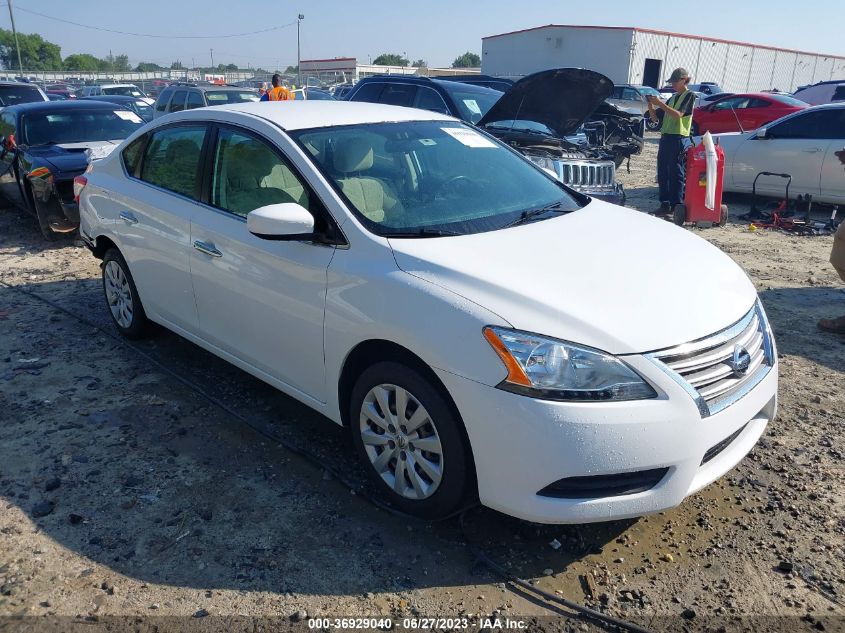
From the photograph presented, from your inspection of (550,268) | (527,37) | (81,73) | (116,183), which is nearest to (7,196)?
(116,183)

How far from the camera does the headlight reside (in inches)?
101

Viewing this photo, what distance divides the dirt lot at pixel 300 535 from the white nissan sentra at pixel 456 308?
345 mm

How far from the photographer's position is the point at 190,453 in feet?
12.4

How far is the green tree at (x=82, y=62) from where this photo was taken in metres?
91.1

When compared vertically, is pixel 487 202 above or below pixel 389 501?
above

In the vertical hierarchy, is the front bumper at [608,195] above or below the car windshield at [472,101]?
below

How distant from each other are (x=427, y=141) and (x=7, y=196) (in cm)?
741

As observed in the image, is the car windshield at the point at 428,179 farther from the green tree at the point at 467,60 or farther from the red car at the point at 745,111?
the green tree at the point at 467,60

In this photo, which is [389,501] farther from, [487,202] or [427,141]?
[427,141]

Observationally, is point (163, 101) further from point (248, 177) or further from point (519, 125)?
point (248, 177)

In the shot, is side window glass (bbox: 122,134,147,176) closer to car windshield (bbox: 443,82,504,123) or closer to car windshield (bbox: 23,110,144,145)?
car windshield (bbox: 23,110,144,145)

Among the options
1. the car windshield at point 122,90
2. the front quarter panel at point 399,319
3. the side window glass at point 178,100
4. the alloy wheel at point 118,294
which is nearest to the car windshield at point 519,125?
the alloy wheel at point 118,294

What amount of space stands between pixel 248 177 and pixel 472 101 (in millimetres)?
5915

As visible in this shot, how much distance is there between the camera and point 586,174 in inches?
303
